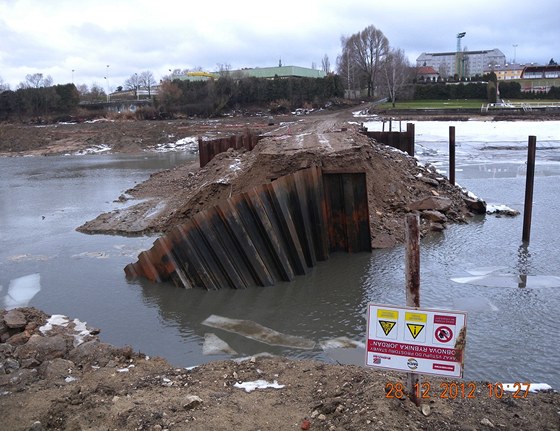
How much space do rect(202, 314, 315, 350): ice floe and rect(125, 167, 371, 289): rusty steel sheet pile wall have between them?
1574 millimetres

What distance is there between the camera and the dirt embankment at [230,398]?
5.20m

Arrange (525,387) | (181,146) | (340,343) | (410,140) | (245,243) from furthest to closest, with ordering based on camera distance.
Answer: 1. (181,146)
2. (410,140)
3. (245,243)
4. (340,343)
5. (525,387)

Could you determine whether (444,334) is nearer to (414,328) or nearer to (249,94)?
(414,328)

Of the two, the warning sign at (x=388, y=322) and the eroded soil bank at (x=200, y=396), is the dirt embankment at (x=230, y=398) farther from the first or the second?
the warning sign at (x=388, y=322)

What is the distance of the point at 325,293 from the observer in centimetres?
1116

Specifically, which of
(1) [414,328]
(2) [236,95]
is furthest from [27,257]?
(2) [236,95]

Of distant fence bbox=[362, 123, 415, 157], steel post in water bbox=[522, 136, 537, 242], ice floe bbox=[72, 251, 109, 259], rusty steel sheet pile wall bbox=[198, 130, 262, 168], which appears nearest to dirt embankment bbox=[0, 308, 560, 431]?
ice floe bbox=[72, 251, 109, 259]

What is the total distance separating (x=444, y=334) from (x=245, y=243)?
273 inches

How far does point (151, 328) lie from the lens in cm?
971

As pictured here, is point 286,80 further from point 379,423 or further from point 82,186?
point 379,423

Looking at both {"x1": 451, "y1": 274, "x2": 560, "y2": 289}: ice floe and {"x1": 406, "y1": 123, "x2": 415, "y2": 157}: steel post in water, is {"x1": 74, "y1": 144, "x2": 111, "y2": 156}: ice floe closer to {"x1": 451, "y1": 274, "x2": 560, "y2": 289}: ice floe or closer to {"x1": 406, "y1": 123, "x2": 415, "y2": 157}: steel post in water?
{"x1": 406, "y1": 123, "x2": 415, "y2": 157}: steel post in water

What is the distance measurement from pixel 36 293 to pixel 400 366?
9403 millimetres

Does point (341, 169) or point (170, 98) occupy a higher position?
point (170, 98)

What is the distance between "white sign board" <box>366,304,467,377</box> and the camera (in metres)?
4.70
